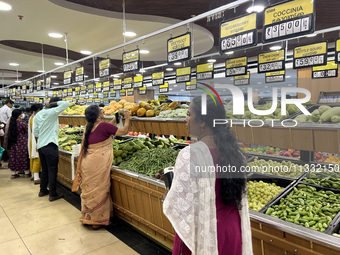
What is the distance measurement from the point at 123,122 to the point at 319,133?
307 centimetres

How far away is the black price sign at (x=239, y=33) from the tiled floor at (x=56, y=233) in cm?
297

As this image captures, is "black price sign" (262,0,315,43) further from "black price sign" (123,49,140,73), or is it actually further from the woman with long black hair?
the woman with long black hair

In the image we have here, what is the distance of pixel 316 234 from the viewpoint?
1.87 metres

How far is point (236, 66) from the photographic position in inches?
283

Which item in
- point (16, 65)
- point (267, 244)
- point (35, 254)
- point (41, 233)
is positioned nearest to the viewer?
point (267, 244)

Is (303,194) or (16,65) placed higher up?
(16,65)

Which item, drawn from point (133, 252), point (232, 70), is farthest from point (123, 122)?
point (232, 70)

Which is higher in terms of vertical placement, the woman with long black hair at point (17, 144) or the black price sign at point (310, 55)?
the black price sign at point (310, 55)

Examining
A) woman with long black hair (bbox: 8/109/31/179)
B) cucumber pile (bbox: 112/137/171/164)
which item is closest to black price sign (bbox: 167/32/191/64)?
cucumber pile (bbox: 112/137/171/164)

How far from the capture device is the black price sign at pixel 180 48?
409cm

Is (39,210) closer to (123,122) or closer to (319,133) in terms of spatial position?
(123,122)

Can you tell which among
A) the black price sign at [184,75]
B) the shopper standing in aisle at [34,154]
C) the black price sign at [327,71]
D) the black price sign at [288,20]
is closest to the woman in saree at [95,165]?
the black price sign at [288,20]

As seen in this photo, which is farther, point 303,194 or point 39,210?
point 39,210

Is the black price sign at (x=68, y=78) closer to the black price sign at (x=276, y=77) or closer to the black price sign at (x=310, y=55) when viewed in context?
the black price sign at (x=276, y=77)
